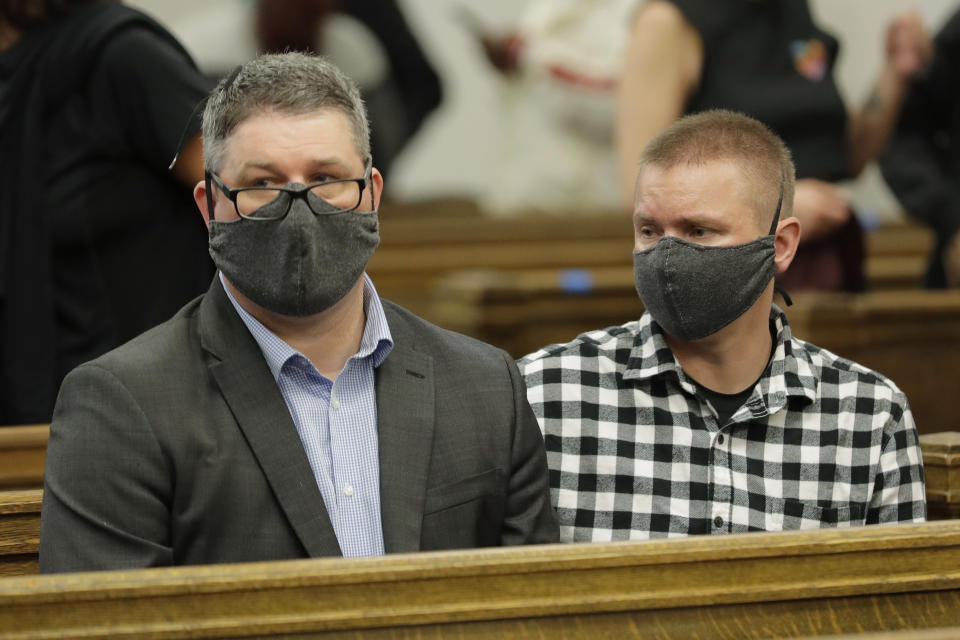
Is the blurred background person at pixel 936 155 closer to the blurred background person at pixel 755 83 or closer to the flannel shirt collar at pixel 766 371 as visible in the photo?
the blurred background person at pixel 755 83

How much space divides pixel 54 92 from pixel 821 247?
1.98m

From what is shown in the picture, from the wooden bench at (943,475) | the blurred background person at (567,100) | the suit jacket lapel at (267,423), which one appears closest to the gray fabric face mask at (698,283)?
the wooden bench at (943,475)

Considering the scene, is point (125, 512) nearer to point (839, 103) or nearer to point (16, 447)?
point (16, 447)

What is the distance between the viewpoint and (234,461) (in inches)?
73.1

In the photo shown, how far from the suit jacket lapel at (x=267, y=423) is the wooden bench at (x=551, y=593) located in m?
0.19

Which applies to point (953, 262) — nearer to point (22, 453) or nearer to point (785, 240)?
point (785, 240)

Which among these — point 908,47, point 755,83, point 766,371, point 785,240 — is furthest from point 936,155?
point 766,371

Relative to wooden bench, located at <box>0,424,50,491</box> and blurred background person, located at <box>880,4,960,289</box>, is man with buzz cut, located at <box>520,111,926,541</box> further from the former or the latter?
blurred background person, located at <box>880,4,960,289</box>

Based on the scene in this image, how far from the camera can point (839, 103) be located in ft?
11.3

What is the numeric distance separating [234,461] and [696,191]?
87cm

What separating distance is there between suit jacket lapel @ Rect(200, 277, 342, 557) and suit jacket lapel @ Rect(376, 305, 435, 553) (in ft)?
0.30

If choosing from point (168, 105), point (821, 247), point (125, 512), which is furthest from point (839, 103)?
point (125, 512)

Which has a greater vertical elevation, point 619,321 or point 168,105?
point 168,105

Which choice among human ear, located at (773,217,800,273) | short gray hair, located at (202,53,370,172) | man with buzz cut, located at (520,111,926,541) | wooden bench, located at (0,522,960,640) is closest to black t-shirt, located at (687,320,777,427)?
man with buzz cut, located at (520,111,926,541)
